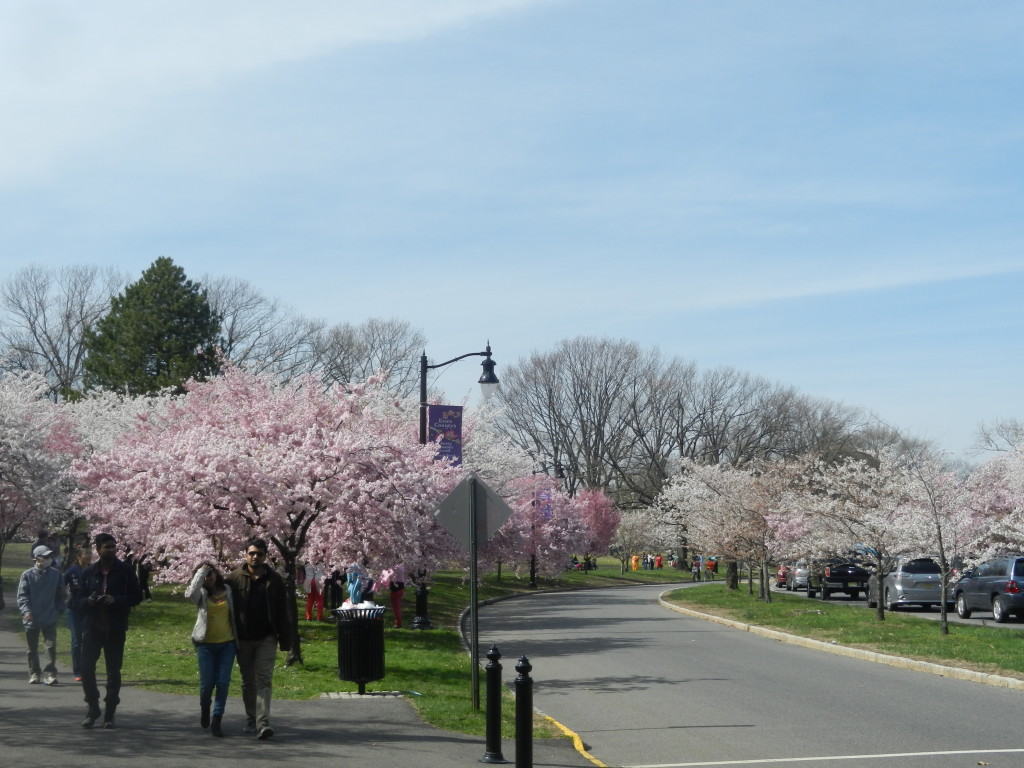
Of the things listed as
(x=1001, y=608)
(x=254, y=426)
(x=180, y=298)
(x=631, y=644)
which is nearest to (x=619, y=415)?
(x=180, y=298)

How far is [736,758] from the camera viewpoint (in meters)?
9.89

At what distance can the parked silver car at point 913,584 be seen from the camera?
32.6 metres

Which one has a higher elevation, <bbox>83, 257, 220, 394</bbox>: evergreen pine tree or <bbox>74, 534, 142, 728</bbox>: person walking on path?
<bbox>83, 257, 220, 394</bbox>: evergreen pine tree

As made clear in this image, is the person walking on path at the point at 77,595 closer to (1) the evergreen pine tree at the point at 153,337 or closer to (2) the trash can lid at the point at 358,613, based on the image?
(2) the trash can lid at the point at 358,613

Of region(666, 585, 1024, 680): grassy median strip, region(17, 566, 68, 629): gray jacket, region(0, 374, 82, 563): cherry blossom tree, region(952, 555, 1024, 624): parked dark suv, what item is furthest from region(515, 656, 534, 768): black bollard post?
region(952, 555, 1024, 624): parked dark suv

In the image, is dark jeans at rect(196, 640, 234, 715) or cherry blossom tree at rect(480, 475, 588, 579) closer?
dark jeans at rect(196, 640, 234, 715)

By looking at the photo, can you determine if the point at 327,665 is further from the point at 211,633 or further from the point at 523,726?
the point at 523,726

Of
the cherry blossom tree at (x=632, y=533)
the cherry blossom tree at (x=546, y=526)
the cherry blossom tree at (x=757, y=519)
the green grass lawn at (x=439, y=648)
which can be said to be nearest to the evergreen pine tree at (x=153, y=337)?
the cherry blossom tree at (x=546, y=526)

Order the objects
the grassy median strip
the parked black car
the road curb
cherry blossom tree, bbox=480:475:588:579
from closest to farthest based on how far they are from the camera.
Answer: the road curb, the grassy median strip, the parked black car, cherry blossom tree, bbox=480:475:588:579

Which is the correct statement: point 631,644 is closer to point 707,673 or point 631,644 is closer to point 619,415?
point 707,673

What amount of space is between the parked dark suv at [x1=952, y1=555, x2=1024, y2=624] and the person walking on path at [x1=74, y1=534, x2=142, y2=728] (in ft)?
72.4

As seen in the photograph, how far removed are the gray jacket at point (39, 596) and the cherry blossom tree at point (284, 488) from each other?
100 inches

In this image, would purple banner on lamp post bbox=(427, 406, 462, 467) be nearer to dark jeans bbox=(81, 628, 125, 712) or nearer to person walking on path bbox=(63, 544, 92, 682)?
person walking on path bbox=(63, 544, 92, 682)

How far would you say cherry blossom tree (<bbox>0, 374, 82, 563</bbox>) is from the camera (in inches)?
1017
